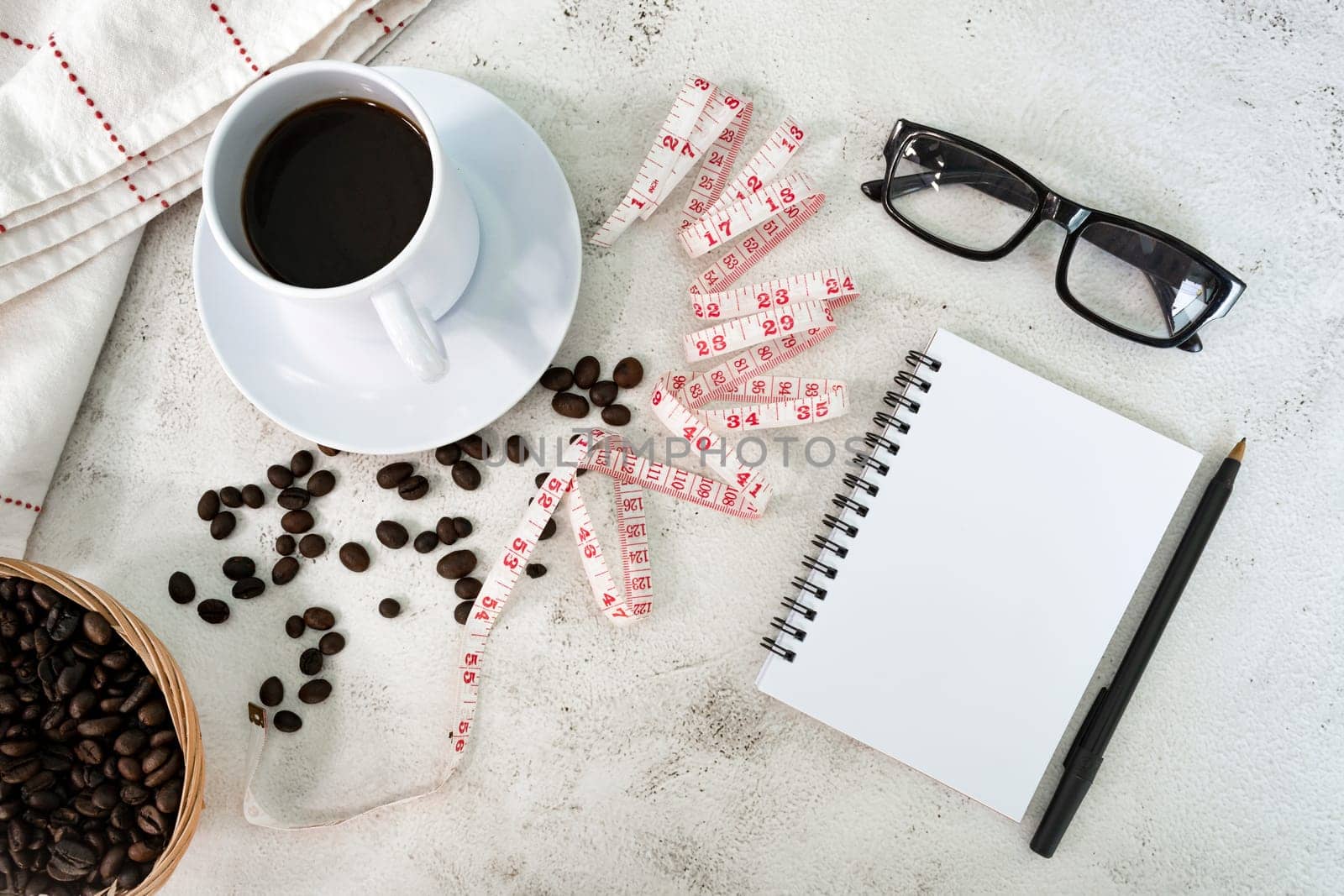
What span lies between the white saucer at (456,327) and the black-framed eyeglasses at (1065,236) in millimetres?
512

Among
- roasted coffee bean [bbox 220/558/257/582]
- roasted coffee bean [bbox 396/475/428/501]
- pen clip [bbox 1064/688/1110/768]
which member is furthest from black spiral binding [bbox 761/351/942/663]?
roasted coffee bean [bbox 220/558/257/582]

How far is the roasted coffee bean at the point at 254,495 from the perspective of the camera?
1333 mm

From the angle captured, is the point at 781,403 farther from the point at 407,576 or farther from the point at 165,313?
the point at 165,313

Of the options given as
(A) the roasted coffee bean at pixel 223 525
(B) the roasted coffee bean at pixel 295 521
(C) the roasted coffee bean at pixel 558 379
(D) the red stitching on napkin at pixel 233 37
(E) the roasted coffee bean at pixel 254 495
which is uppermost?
(D) the red stitching on napkin at pixel 233 37

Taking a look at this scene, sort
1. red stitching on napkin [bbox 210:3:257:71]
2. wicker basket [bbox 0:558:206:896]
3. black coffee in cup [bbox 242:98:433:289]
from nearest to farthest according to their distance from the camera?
black coffee in cup [bbox 242:98:433:289], wicker basket [bbox 0:558:206:896], red stitching on napkin [bbox 210:3:257:71]

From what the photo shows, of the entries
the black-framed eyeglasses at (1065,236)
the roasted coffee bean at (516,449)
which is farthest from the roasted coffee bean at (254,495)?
the black-framed eyeglasses at (1065,236)

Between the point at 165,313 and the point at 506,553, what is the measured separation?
646mm

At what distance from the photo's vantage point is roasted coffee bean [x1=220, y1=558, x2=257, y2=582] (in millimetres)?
1324

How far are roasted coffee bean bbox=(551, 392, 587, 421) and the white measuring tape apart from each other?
37 millimetres

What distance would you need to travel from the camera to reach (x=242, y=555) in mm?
1358

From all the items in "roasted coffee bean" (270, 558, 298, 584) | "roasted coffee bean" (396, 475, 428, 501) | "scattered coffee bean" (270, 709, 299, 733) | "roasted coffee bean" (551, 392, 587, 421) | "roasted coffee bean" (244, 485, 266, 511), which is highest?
"roasted coffee bean" (551, 392, 587, 421)

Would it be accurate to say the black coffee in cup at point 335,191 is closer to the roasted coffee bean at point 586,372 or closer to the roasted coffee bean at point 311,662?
the roasted coffee bean at point 586,372

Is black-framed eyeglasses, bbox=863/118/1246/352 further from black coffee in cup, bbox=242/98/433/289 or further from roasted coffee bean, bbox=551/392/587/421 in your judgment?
black coffee in cup, bbox=242/98/433/289

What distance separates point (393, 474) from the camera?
132 cm
